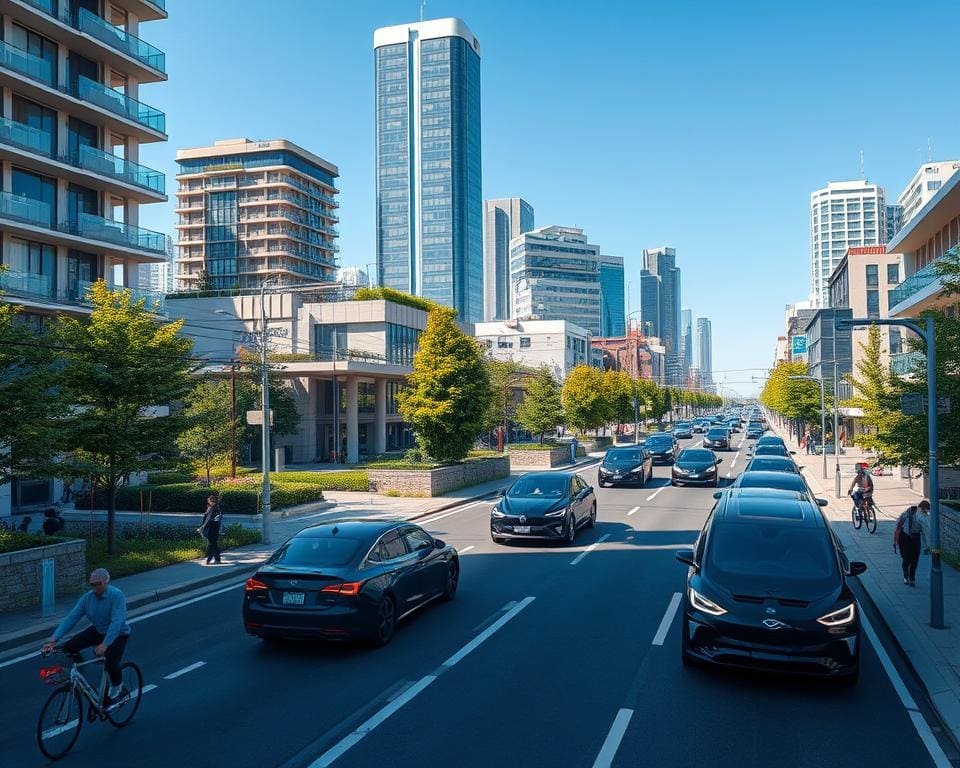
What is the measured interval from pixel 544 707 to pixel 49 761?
15.0 feet

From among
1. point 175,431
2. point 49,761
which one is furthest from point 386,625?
point 175,431

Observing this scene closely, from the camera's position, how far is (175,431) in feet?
60.1

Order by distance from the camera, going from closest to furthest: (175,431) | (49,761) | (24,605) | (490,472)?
1. (49,761)
2. (24,605)
3. (175,431)
4. (490,472)

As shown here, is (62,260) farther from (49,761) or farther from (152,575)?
(49,761)

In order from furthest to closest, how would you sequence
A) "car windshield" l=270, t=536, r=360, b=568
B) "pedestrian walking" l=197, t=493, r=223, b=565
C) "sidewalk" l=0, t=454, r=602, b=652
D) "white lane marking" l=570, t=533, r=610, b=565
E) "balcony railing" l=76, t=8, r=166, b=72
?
"balcony railing" l=76, t=8, r=166, b=72 < "pedestrian walking" l=197, t=493, r=223, b=565 < "white lane marking" l=570, t=533, r=610, b=565 < "sidewalk" l=0, t=454, r=602, b=652 < "car windshield" l=270, t=536, r=360, b=568

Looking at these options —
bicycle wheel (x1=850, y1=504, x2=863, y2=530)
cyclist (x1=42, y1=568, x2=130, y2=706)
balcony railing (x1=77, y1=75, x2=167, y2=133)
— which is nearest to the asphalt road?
cyclist (x1=42, y1=568, x2=130, y2=706)

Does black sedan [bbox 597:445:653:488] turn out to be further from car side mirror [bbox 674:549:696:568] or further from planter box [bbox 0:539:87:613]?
car side mirror [bbox 674:549:696:568]

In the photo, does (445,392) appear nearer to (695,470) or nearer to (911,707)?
(695,470)

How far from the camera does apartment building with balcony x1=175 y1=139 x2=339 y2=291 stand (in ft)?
310

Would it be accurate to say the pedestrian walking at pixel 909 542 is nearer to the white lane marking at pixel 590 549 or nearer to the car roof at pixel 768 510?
the car roof at pixel 768 510

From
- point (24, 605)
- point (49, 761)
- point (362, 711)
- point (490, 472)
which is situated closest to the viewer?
point (49, 761)

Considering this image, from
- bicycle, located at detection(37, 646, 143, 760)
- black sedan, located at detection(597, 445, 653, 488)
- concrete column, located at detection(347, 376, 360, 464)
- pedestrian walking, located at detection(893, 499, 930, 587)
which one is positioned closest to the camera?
bicycle, located at detection(37, 646, 143, 760)

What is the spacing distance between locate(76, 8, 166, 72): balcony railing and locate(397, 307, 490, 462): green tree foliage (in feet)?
59.8

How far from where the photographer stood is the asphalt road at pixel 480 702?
22.4 ft
